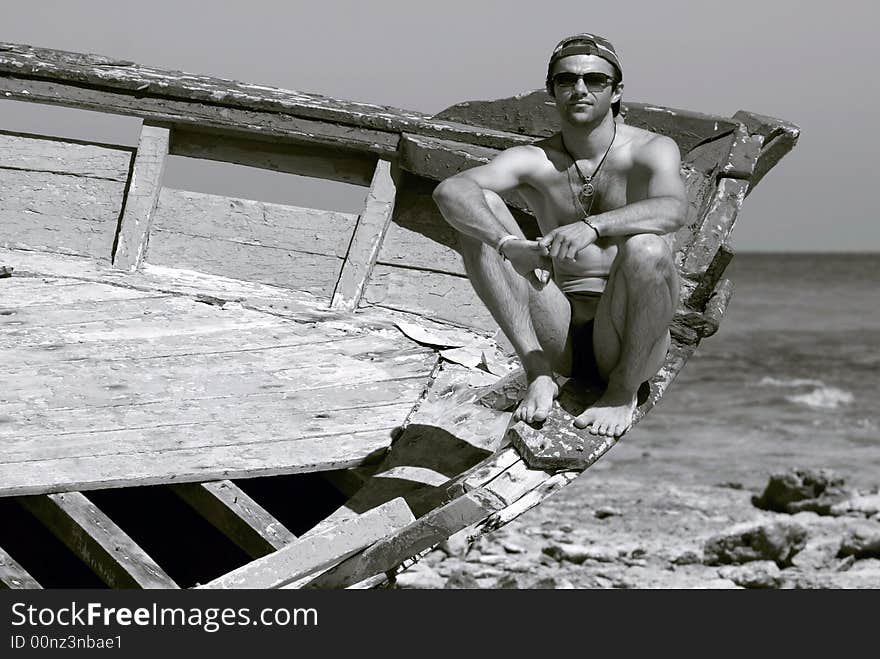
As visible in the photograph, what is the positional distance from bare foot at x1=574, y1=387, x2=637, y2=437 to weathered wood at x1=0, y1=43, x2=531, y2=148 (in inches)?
85.8

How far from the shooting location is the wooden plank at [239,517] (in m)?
3.57

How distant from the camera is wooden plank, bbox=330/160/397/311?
17.4ft

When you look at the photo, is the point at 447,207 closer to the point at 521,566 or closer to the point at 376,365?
the point at 376,365

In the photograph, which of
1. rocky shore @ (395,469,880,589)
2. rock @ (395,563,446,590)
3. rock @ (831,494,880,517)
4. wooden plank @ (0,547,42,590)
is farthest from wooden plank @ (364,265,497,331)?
rock @ (831,494,880,517)

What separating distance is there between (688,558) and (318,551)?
22.0 feet

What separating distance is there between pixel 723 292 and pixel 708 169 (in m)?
0.63

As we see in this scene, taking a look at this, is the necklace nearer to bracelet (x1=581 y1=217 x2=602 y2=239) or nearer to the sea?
bracelet (x1=581 y1=217 x2=602 y2=239)

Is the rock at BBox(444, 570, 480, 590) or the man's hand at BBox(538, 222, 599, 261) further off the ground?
the rock at BBox(444, 570, 480, 590)

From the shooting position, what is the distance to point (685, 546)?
390 inches

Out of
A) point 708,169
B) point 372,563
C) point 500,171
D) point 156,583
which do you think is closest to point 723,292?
point 708,169

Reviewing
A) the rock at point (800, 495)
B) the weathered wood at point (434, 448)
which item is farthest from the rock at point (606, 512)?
the weathered wood at point (434, 448)

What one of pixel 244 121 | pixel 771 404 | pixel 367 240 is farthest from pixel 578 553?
pixel 771 404

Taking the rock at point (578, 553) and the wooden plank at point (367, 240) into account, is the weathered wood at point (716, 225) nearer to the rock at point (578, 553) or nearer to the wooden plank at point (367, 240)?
the wooden plank at point (367, 240)

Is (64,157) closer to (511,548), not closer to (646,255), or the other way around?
(646,255)
